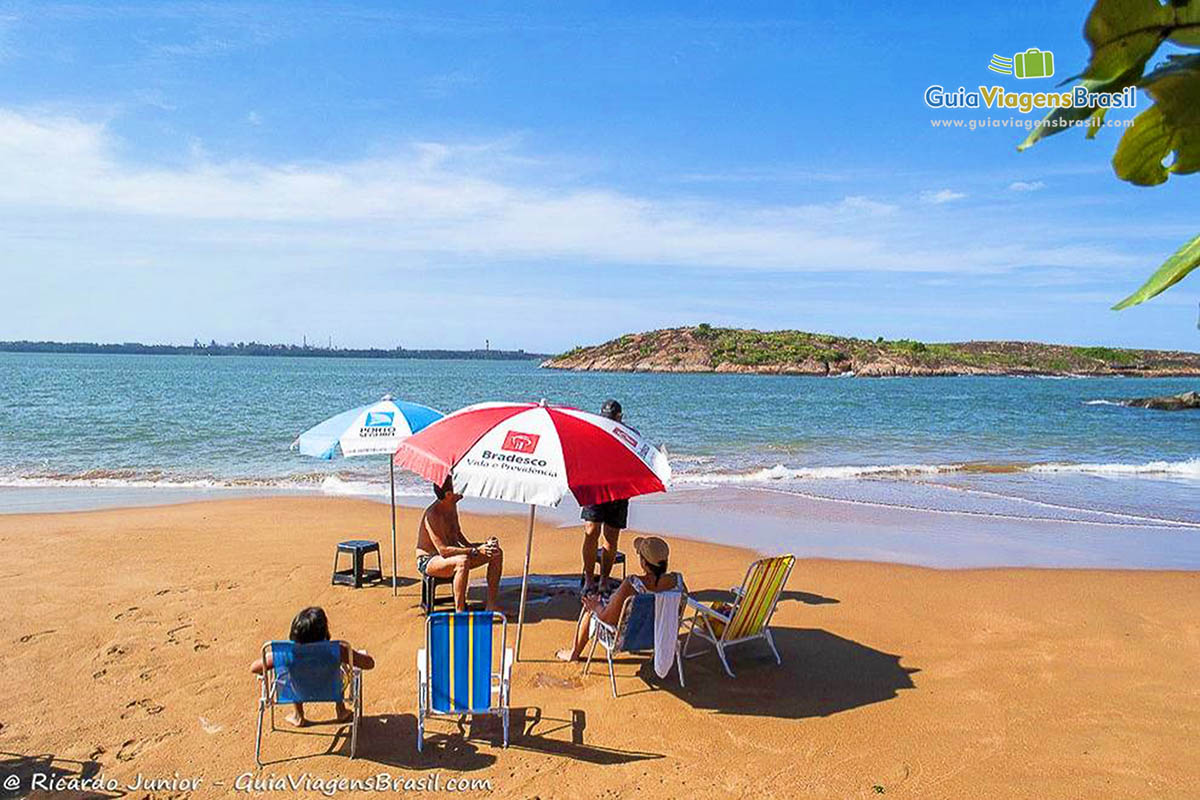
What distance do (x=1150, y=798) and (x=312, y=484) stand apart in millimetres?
15960

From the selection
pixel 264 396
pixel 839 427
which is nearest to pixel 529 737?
pixel 839 427

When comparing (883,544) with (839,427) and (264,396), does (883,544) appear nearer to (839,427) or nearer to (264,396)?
(839,427)

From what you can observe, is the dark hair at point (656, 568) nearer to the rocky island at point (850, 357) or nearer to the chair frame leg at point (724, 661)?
the chair frame leg at point (724, 661)

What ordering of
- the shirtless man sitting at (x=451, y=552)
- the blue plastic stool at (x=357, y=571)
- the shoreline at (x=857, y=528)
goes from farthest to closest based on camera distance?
the shoreline at (x=857, y=528) → the blue plastic stool at (x=357, y=571) → the shirtless man sitting at (x=451, y=552)

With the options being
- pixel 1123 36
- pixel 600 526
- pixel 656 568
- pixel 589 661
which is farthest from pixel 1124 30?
pixel 600 526

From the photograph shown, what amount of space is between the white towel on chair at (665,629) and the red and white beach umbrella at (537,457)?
901 mm

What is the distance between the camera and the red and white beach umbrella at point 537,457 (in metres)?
5.80

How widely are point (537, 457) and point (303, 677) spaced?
2.10m

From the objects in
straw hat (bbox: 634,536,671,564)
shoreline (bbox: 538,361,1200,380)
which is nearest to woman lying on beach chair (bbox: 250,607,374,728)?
straw hat (bbox: 634,536,671,564)

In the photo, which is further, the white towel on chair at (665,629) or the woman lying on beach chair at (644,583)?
the woman lying on beach chair at (644,583)

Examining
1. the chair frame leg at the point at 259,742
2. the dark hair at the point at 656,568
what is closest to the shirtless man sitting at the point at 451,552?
the dark hair at the point at 656,568

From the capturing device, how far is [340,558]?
34.5 ft

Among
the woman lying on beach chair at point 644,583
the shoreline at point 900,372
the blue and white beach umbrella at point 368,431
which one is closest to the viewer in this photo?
the woman lying on beach chair at point 644,583

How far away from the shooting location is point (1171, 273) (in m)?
0.62
